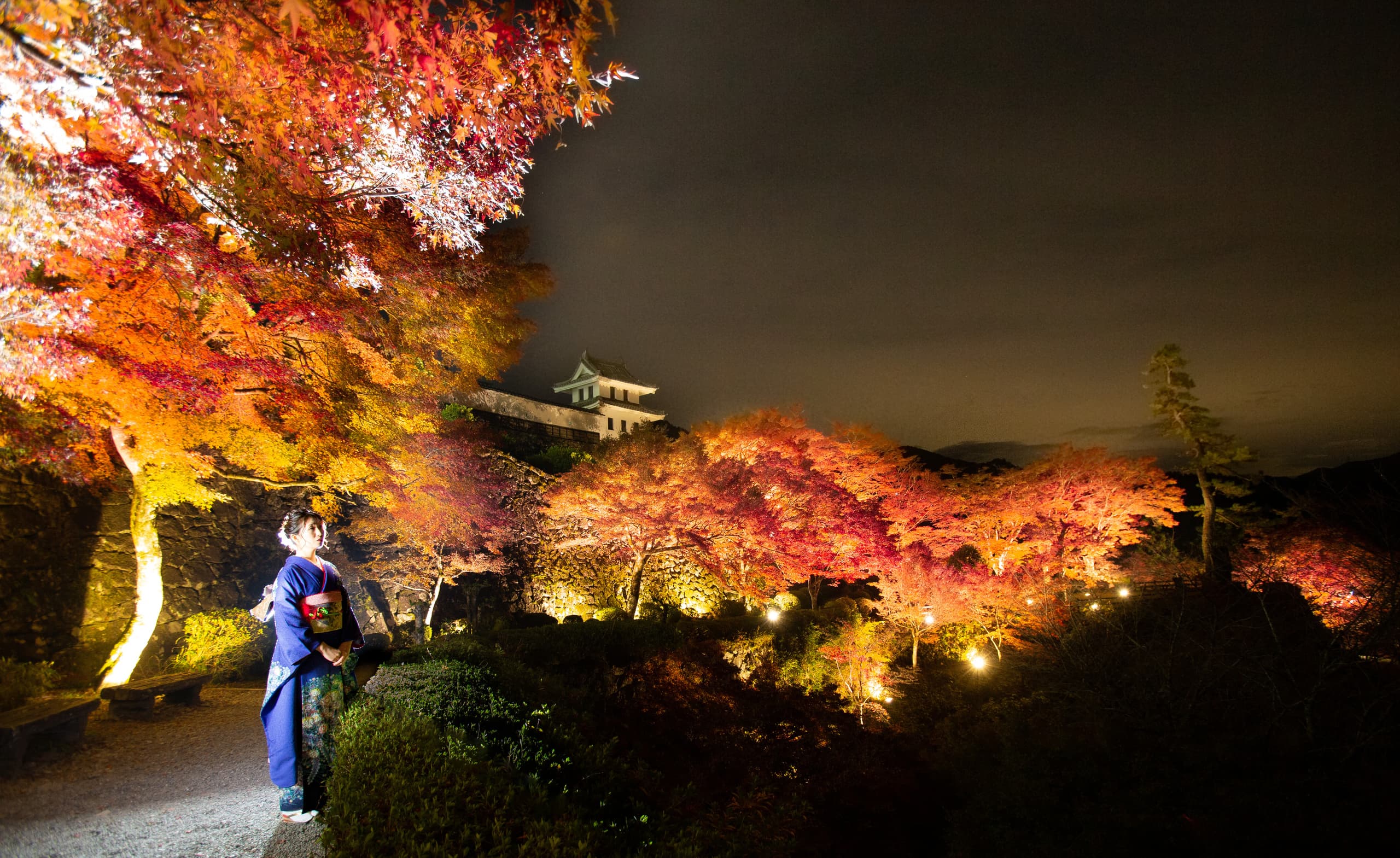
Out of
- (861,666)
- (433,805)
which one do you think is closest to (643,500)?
(861,666)

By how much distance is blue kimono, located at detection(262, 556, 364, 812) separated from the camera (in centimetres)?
325

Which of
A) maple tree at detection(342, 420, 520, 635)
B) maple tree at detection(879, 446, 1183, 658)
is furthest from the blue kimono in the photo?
maple tree at detection(879, 446, 1183, 658)

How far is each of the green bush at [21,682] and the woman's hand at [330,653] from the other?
394 cm

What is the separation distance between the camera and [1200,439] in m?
18.7

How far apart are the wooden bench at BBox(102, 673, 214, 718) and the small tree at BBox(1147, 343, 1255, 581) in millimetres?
23409

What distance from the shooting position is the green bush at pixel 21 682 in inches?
207

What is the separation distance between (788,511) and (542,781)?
1075 cm

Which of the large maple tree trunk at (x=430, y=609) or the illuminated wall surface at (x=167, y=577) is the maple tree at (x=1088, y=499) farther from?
A: the large maple tree trunk at (x=430, y=609)

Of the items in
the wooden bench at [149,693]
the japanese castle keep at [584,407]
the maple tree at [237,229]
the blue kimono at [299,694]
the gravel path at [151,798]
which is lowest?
the gravel path at [151,798]

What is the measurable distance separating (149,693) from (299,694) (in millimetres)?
4232

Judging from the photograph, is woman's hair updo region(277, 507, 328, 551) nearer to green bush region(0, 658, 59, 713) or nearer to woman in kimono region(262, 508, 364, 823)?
woman in kimono region(262, 508, 364, 823)

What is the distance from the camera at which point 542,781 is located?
3344mm

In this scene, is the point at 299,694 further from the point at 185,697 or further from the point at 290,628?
the point at 185,697

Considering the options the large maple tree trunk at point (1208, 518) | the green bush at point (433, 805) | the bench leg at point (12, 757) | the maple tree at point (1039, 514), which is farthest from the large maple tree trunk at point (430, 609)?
the large maple tree trunk at point (1208, 518)
